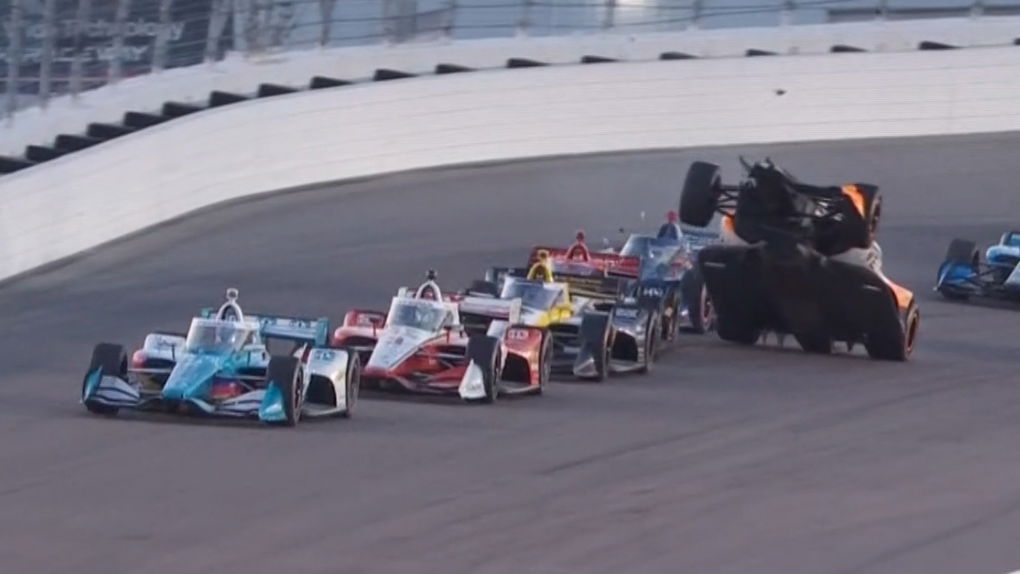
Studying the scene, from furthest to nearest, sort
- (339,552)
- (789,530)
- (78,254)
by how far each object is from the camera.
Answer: (78,254) < (789,530) < (339,552)

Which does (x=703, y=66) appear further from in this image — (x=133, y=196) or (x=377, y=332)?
(x=377, y=332)

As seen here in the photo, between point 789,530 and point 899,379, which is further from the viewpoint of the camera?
point 899,379

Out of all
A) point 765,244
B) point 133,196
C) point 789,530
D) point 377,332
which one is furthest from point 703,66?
point 789,530

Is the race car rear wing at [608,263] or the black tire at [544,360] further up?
the race car rear wing at [608,263]

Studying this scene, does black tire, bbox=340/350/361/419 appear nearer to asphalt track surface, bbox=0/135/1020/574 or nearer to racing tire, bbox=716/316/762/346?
asphalt track surface, bbox=0/135/1020/574

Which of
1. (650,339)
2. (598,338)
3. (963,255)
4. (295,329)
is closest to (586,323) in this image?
(598,338)

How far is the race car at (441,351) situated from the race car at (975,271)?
579cm

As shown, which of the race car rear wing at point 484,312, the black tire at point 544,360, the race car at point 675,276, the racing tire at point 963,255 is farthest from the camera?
the racing tire at point 963,255

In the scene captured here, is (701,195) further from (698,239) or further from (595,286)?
(698,239)

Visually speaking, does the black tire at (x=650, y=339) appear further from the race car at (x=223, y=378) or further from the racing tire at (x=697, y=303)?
the race car at (x=223, y=378)

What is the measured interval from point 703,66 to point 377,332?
12.6 meters

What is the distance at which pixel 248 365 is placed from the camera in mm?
11281

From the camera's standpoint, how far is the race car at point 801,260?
13734 mm

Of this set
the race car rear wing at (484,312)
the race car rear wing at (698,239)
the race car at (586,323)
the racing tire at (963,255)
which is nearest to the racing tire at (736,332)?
the race car at (586,323)
